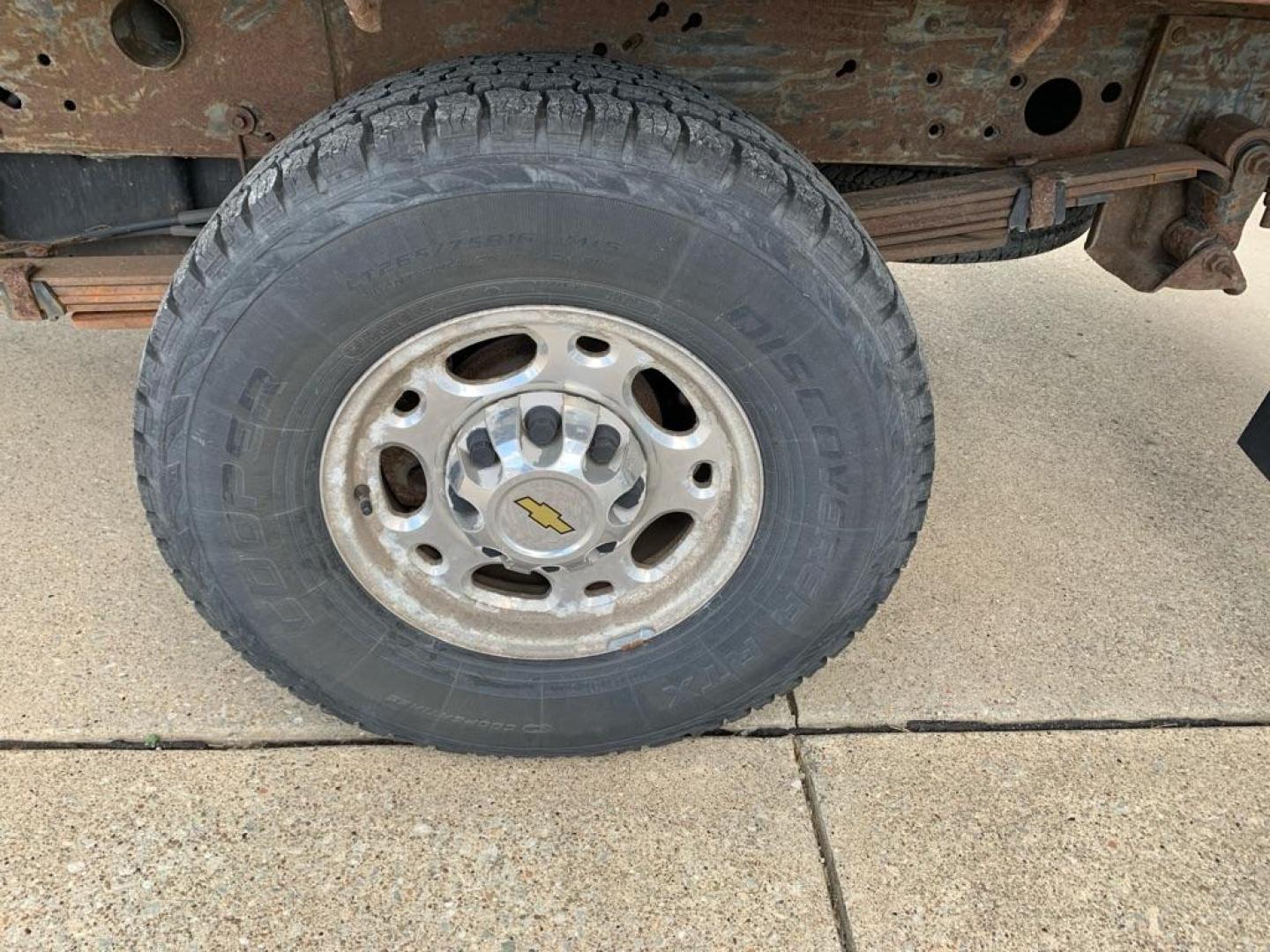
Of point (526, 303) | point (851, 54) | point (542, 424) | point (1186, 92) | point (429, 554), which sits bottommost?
point (429, 554)

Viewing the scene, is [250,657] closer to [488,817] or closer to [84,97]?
[488,817]

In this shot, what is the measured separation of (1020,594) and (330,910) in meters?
2.06

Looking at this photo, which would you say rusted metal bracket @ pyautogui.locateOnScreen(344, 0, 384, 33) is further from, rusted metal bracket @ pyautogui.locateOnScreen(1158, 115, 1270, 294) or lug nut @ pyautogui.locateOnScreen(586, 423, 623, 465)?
rusted metal bracket @ pyautogui.locateOnScreen(1158, 115, 1270, 294)

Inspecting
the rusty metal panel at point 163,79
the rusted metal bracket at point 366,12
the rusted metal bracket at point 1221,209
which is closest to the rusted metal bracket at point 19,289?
the rusty metal panel at point 163,79

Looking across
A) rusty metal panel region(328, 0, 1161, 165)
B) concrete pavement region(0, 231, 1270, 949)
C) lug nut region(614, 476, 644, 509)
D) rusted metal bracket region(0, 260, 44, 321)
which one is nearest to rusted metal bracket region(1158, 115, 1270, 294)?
rusty metal panel region(328, 0, 1161, 165)

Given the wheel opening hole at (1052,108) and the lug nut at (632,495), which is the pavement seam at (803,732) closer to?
the lug nut at (632,495)

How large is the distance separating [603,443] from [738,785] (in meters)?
0.90

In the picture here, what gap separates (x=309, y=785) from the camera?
2.25m

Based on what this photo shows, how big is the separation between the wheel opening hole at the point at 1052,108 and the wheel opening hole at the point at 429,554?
5.92ft

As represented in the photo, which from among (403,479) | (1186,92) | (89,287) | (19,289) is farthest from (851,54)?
(19,289)

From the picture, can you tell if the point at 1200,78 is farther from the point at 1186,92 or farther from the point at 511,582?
the point at 511,582

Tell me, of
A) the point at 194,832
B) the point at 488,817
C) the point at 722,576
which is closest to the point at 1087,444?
the point at 722,576

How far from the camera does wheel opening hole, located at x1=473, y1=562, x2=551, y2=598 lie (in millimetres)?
2248

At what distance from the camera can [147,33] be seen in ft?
7.14
